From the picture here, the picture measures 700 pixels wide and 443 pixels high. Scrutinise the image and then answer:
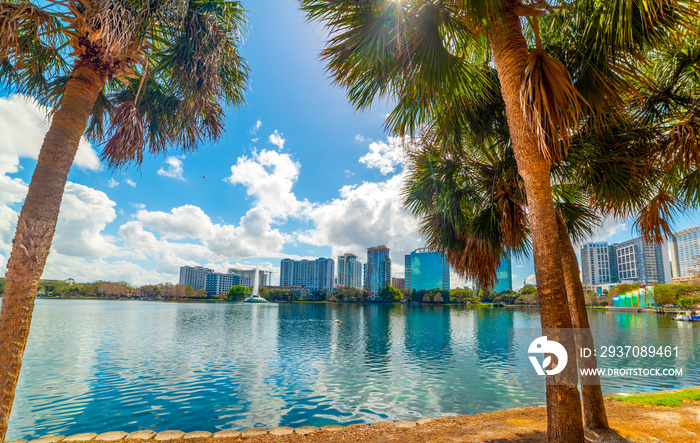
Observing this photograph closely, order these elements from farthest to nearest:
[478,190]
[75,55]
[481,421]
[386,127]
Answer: [478,190] < [481,421] < [386,127] < [75,55]

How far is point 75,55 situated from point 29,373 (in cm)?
1249

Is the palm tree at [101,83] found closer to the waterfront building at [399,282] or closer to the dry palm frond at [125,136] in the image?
the dry palm frond at [125,136]

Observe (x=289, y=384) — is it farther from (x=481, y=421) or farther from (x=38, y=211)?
(x=38, y=211)

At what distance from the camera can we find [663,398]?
23.1 feet

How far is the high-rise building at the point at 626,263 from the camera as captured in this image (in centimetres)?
9612

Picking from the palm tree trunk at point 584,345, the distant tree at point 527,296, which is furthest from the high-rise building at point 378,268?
the palm tree trunk at point 584,345

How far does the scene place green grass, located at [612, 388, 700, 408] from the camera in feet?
21.6

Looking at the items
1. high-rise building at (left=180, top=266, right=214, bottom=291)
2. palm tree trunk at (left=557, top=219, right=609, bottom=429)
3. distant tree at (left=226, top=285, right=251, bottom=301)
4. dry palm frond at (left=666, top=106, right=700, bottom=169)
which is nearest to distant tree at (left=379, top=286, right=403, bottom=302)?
distant tree at (left=226, top=285, right=251, bottom=301)

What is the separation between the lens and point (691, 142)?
4145 mm

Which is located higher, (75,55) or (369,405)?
(75,55)

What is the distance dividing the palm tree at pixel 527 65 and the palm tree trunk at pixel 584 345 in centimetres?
182

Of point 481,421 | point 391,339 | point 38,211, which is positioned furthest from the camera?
point 391,339

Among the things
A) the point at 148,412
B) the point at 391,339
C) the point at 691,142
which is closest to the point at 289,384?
the point at 148,412

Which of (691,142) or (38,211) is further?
(691,142)
